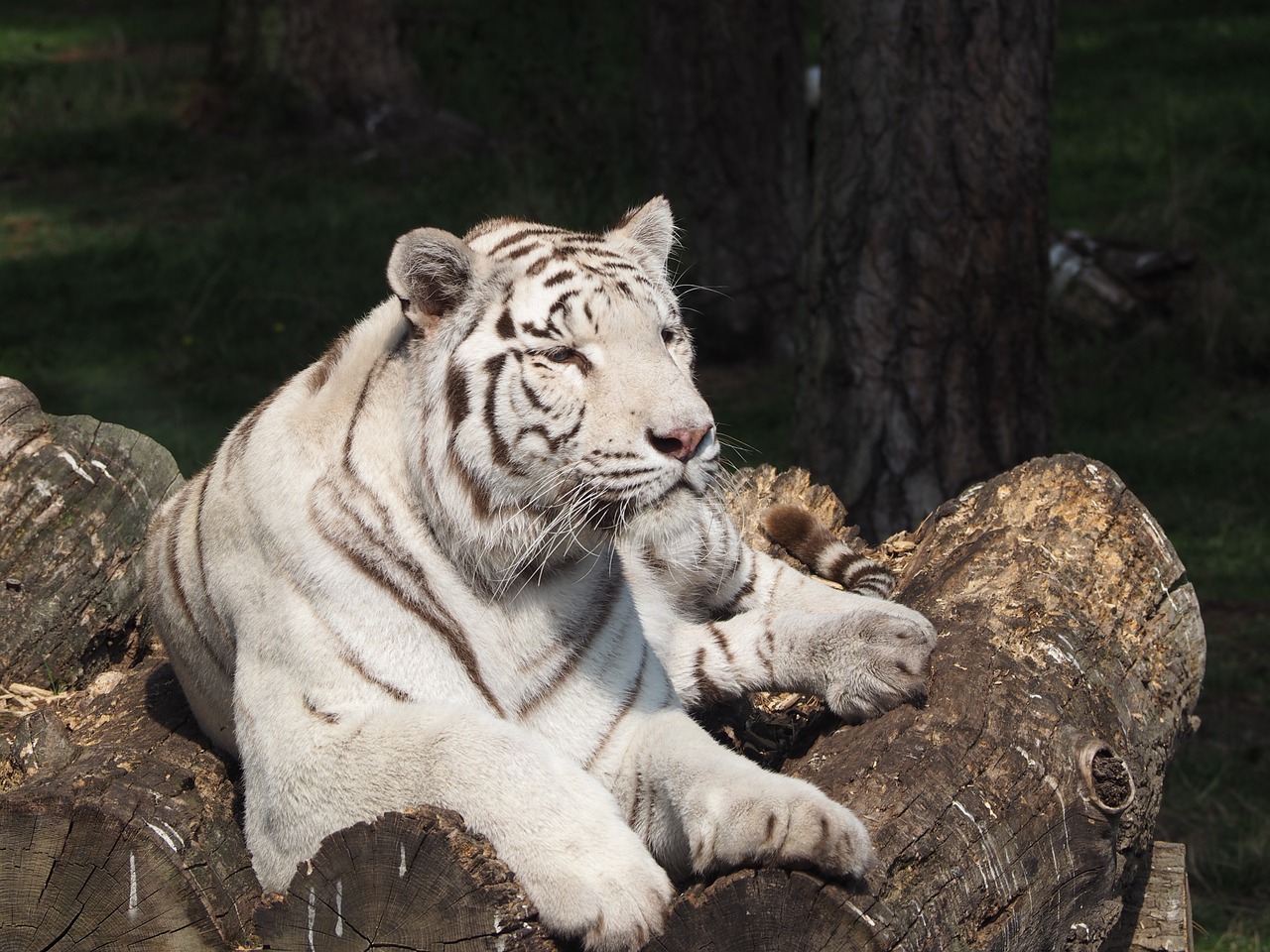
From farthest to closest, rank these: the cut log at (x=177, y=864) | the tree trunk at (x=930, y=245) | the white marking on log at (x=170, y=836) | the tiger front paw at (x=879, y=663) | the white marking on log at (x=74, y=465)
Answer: the tree trunk at (x=930, y=245) → the white marking on log at (x=74, y=465) → the tiger front paw at (x=879, y=663) → the white marking on log at (x=170, y=836) → the cut log at (x=177, y=864)

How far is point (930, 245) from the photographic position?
16.4ft

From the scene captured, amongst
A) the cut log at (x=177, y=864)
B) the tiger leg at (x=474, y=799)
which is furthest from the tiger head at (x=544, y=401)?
the cut log at (x=177, y=864)

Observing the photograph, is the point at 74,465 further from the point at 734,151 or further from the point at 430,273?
the point at 734,151

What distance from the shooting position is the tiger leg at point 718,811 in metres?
2.35

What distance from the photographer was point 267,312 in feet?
28.7

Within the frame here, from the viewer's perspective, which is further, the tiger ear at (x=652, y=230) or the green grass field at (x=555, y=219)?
the green grass field at (x=555, y=219)

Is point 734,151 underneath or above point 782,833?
underneath

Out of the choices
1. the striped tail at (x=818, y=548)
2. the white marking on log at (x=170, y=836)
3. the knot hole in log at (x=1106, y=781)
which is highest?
the white marking on log at (x=170, y=836)

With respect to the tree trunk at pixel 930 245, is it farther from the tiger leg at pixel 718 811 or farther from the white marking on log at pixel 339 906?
the white marking on log at pixel 339 906

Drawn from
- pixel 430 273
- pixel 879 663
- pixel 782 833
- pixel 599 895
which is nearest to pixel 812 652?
pixel 879 663

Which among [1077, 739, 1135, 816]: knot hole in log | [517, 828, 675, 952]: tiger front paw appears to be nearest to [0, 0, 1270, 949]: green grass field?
[1077, 739, 1135, 816]: knot hole in log

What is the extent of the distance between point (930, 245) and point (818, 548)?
1490 millimetres

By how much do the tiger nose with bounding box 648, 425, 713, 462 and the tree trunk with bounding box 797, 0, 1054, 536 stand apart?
2.59 meters

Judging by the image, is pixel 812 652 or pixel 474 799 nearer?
pixel 474 799
